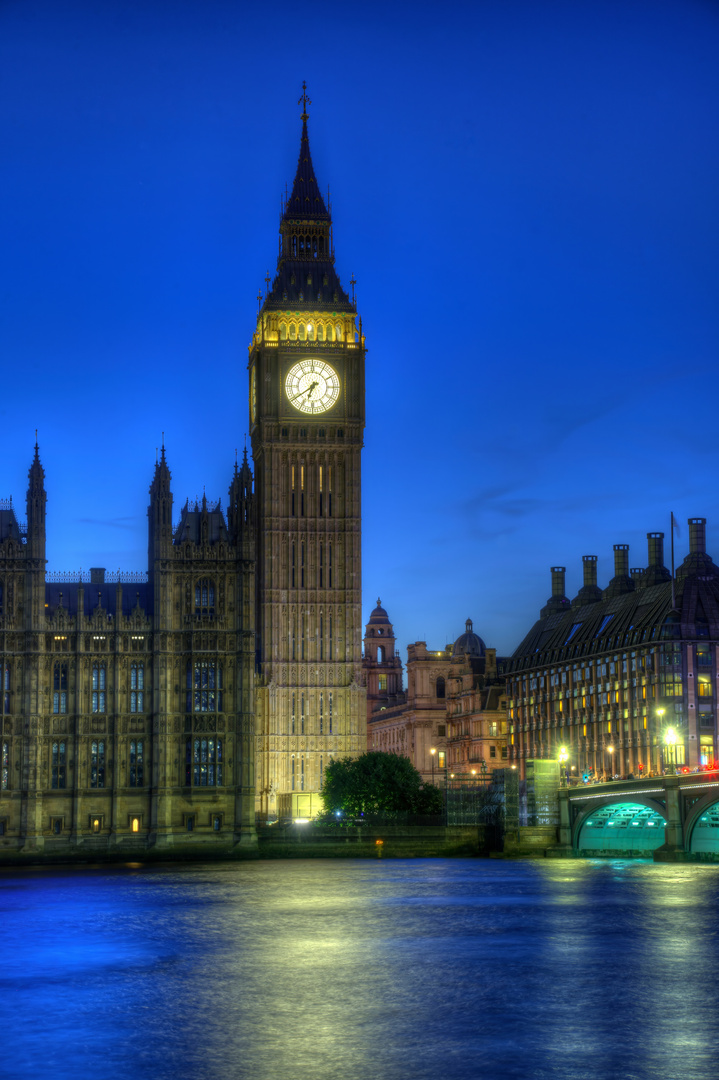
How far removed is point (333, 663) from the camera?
137000mm

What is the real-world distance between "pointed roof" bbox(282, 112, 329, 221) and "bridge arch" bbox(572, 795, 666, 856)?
63923 millimetres

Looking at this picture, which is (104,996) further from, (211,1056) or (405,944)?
(405,944)

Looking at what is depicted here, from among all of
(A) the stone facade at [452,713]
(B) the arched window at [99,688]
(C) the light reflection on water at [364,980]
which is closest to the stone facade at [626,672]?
(A) the stone facade at [452,713]

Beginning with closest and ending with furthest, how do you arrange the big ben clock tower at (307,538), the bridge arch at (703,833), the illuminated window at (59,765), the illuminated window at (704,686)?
the bridge arch at (703,833), the illuminated window at (59,765), the big ben clock tower at (307,538), the illuminated window at (704,686)

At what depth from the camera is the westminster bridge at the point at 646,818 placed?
9288 centimetres

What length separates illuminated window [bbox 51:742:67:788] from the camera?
110m

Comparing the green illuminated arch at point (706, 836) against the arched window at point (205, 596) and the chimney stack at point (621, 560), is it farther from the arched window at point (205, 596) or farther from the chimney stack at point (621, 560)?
the chimney stack at point (621, 560)

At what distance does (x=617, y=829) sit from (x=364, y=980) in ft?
215

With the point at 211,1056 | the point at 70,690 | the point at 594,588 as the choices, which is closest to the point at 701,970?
the point at 211,1056

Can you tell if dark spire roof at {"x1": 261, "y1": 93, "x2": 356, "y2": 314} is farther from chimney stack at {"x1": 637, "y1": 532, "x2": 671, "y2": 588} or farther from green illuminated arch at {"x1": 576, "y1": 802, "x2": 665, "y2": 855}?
green illuminated arch at {"x1": 576, "y1": 802, "x2": 665, "y2": 855}

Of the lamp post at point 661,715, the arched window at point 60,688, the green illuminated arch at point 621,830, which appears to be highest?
the arched window at point 60,688

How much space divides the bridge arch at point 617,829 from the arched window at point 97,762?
31.8m

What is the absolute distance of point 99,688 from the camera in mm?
111250

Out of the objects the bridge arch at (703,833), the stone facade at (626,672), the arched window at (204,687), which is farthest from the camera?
the stone facade at (626,672)
